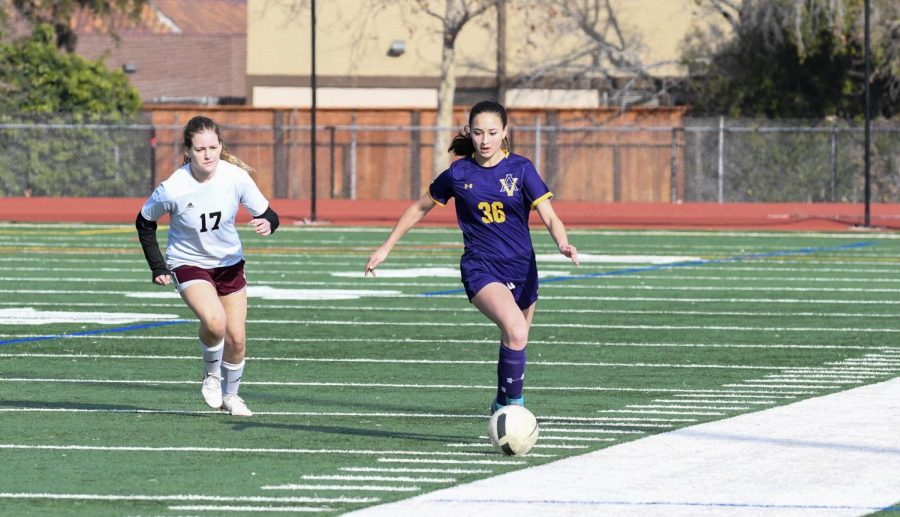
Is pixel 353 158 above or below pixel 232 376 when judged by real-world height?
above

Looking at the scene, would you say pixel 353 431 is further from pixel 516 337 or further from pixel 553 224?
pixel 553 224

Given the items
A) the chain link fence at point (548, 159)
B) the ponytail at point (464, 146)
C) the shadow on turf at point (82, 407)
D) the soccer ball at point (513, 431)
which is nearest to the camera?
the soccer ball at point (513, 431)

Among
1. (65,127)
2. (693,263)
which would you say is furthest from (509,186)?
(65,127)

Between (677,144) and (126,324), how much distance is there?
29.6 meters

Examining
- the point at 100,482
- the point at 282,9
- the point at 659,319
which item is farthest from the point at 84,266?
the point at 282,9

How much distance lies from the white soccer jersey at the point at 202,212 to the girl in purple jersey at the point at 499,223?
4.44 feet

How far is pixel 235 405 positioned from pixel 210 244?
2.99 feet

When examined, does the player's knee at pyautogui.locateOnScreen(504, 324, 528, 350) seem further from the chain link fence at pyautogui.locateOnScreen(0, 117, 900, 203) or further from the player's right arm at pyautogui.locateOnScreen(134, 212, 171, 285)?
the chain link fence at pyautogui.locateOnScreen(0, 117, 900, 203)

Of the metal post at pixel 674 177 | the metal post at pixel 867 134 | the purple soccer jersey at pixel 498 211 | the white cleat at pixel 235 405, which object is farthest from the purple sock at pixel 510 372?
the metal post at pixel 674 177

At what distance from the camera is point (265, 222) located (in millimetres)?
10805

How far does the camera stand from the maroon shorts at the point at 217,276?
35.1 ft

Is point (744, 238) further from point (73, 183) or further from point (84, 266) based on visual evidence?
point (73, 183)

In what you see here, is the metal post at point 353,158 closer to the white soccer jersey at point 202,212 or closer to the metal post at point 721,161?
the metal post at point 721,161

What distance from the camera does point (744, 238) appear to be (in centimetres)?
3127
